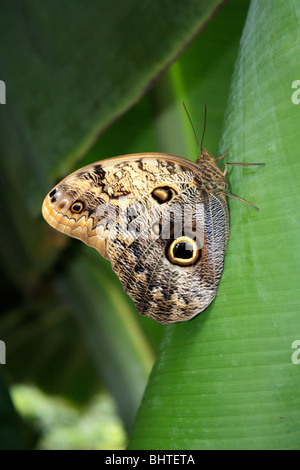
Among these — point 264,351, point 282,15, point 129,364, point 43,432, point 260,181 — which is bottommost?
point 43,432

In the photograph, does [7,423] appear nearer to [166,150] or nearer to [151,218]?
[151,218]

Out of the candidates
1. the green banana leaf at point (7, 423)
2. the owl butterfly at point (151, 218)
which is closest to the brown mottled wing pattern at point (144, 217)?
the owl butterfly at point (151, 218)

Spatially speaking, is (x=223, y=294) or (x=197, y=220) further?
(x=197, y=220)

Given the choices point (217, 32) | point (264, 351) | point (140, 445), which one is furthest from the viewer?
point (217, 32)

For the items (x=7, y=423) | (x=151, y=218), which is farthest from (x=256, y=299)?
(x=7, y=423)

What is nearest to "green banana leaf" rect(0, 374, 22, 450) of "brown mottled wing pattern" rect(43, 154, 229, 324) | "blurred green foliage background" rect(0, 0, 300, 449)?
"blurred green foliage background" rect(0, 0, 300, 449)

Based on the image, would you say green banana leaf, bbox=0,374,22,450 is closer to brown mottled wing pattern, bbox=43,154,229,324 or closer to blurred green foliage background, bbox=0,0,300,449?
blurred green foliage background, bbox=0,0,300,449

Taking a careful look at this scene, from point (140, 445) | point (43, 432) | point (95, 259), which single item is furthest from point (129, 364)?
point (43, 432)
